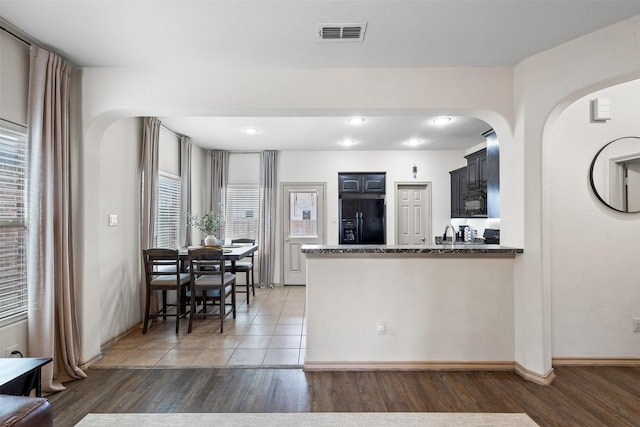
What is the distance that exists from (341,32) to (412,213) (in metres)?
4.47

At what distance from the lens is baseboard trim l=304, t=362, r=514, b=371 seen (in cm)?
273

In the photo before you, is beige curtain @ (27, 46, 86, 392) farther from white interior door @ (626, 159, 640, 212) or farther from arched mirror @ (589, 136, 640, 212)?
white interior door @ (626, 159, 640, 212)

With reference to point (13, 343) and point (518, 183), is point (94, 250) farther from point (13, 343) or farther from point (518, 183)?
point (518, 183)

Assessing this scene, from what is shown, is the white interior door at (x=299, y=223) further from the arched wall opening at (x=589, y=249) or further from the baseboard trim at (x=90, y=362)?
the arched wall opening at (x=589, y=249)

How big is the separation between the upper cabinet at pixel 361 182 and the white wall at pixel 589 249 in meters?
3.34

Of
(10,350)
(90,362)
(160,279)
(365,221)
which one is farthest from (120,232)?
(365,221)

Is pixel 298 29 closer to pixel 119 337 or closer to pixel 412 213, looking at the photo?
pixel 119 337

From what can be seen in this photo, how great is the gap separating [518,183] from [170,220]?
440 centimetres

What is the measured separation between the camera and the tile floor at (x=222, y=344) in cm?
288

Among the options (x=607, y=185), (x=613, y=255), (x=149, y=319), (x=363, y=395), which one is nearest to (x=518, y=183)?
(x=607, y=185)

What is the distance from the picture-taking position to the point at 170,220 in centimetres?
466

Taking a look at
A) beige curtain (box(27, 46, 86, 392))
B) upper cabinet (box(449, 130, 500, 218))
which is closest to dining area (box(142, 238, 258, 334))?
beige curtain (box(27, 46, 86, 392))

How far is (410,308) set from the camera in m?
2.78

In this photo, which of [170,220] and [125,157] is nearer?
[125,157]
